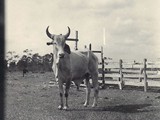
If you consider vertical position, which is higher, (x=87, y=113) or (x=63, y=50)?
(x=63, y=50)

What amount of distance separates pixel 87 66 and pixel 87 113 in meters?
2.54

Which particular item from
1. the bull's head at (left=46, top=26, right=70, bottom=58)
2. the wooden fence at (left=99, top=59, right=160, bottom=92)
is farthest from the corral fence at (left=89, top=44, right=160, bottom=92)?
the bull's head at (left=46, top=26, right=70, bottom=58)

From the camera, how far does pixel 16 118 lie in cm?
795

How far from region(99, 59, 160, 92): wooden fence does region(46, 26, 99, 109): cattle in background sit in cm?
501

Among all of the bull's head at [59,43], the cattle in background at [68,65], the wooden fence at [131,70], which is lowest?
the wooden fence at [131,70]

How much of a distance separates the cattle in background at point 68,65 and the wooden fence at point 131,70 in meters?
5.01

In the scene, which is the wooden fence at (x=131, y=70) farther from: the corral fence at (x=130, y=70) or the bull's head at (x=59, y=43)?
the bull's head at (x=59, y=43)

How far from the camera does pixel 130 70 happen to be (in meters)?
17.5

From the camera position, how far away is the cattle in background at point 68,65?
9.63 meters

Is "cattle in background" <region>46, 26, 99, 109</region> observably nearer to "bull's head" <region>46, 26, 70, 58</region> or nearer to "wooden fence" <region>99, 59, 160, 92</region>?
"bull's head" <region>46, 26, 70, 58</region>

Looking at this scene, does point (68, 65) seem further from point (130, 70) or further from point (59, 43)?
point (130, 70)

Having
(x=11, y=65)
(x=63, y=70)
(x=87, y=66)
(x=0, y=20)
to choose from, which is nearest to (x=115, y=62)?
(x=87, y=66)

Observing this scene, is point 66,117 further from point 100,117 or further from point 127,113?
point 127,113

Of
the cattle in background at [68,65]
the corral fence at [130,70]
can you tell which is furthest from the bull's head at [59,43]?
the corral fence at [130,70]
